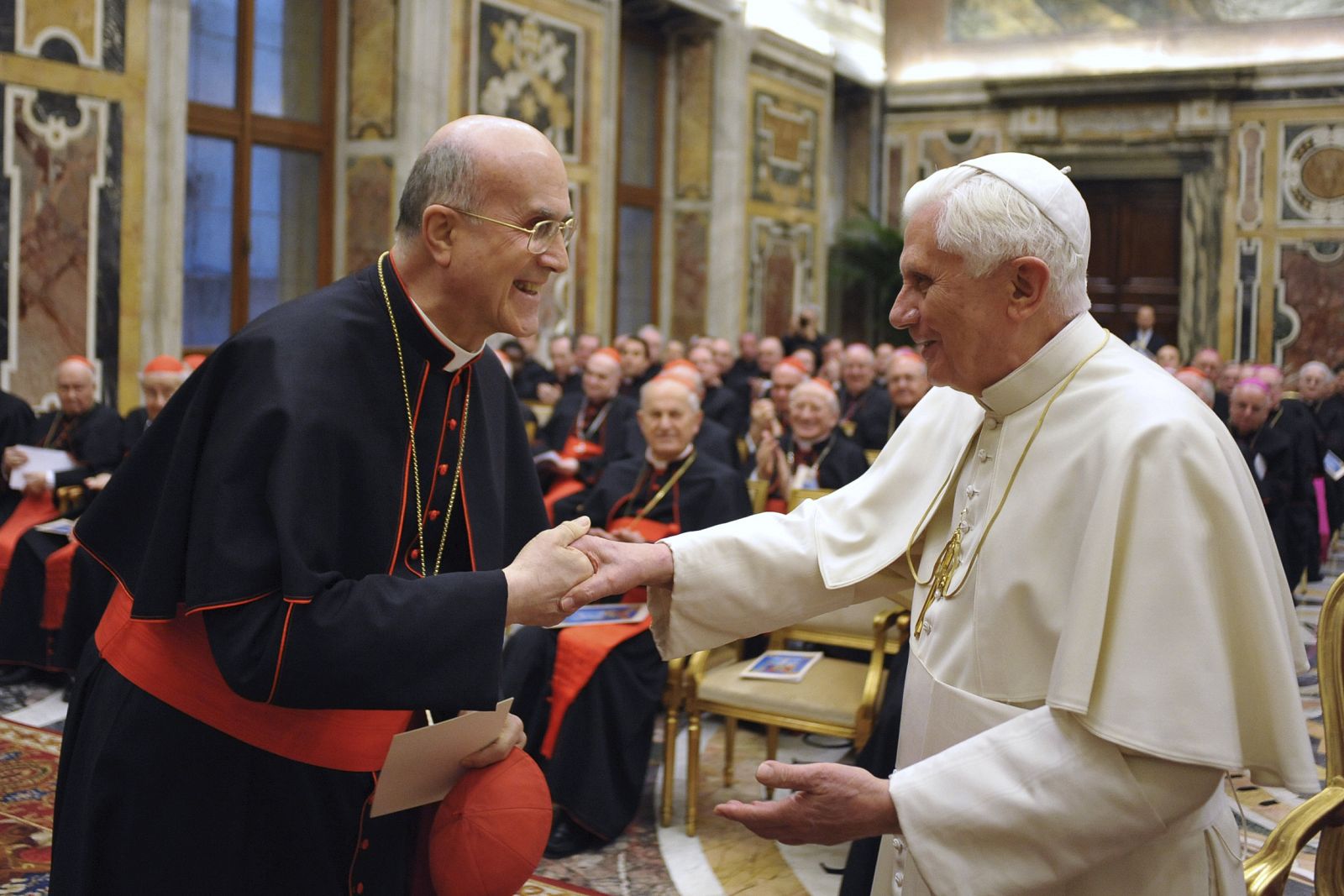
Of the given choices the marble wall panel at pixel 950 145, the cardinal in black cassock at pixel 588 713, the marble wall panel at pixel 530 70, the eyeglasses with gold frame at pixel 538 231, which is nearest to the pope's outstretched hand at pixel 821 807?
the eyeglasses with gold frame at pixel 538 231

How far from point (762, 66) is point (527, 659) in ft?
40.2

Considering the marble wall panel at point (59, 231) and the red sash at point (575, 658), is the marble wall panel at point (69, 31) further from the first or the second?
the red sash at point (575, 658)

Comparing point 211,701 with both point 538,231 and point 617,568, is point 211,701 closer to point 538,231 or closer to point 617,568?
point 617,568

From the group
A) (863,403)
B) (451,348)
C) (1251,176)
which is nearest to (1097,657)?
(451,348)

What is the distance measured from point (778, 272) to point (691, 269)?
5.31ft

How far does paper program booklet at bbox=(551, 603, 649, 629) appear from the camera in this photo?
510 cm

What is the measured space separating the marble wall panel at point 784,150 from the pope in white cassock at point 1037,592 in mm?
13957

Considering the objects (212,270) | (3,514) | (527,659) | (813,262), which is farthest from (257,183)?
(813,262)

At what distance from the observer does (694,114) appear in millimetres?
15211

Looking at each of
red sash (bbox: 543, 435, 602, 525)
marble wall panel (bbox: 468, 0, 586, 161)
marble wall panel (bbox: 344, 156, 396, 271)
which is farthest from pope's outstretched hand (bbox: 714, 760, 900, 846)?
marble wall panel (bbox: 468, 0, 586, 161)

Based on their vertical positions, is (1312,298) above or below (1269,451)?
above

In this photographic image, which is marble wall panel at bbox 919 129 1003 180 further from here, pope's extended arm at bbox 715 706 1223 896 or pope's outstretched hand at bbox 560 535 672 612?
pope's extended arm at bbox 715 706 1223 896

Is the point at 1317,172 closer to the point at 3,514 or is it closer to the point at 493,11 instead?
the point at 493,11

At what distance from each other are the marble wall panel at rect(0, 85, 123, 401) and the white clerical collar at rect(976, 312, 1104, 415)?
7313mm
